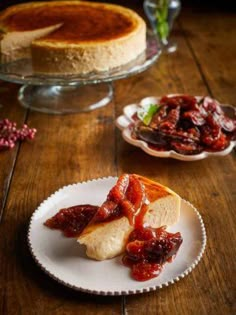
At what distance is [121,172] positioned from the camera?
4.68 ft

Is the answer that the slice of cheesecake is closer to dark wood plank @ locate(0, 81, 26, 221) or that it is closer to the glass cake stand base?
dark wood plank @ locate(0, 81, 26, 221)

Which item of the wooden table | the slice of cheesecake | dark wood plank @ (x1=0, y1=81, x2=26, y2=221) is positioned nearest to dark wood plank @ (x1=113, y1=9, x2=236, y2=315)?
the wooden table

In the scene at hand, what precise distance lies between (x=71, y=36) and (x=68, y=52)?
0.43 ft

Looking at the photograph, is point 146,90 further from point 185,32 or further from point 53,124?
point 185,32

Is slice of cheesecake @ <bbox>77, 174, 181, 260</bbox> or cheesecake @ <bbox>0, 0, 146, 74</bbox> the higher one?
slice of cheesecake @ <bbox>77, 174, 181, 260</bbox>

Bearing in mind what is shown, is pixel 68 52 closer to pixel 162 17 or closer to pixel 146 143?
pixel 146 143

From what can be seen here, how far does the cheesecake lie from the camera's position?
1.69 m

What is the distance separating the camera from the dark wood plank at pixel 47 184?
101 centimetres

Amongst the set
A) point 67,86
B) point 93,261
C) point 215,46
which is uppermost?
point 93,261

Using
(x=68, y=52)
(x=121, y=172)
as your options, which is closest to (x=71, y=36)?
(x=68, y=52)

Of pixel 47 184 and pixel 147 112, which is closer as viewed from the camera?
pixel 47 184

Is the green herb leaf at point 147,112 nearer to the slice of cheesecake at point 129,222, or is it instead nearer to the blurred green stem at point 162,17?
the slice of cheesecake at point 129,222

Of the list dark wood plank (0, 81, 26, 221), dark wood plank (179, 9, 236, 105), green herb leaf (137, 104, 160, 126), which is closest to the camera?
dark wood plank (0, 81, 26, 221)

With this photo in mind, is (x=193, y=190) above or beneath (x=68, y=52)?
beneath
